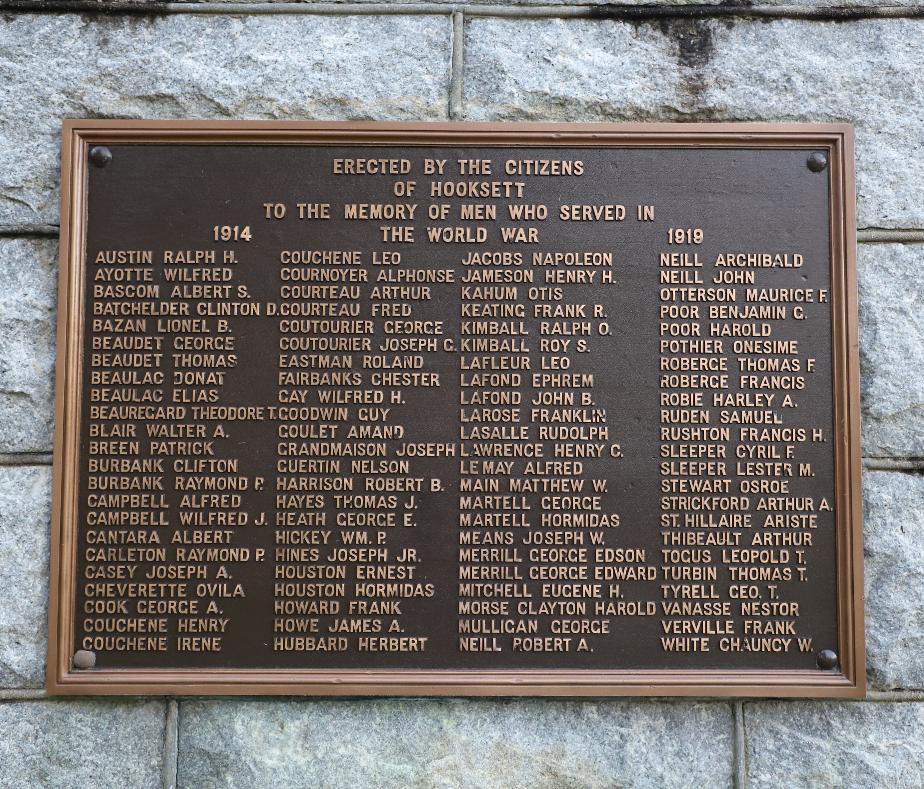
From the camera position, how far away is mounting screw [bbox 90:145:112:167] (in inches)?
122

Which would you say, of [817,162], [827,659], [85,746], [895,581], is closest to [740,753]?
[827,659]

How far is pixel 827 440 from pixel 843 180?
3.44 ft

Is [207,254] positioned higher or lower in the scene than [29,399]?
higher

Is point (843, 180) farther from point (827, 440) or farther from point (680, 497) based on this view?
point (680, 497)

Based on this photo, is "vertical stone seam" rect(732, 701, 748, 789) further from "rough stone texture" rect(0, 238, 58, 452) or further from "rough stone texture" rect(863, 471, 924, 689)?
"rough stone texture" rect(0, 238, 58, 452)

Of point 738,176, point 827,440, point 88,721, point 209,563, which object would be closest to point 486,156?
point 738,176

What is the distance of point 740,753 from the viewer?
2.98 metres

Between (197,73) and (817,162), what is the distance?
256cm

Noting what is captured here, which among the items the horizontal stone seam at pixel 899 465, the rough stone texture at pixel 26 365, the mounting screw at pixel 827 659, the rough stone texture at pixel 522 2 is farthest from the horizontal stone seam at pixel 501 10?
the mounting screw at pixel 827 659

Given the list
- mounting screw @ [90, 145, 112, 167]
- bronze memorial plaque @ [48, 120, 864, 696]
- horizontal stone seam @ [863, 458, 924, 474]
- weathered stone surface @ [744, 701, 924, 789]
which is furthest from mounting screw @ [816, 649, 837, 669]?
mounting screw @ [90, 145, 112, 167]

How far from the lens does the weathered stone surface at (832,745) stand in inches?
117

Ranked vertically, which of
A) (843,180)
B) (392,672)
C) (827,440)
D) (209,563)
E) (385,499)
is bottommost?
(392,672)

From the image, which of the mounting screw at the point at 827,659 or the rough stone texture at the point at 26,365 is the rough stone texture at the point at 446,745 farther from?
the rough stone texture at the point at 26,365

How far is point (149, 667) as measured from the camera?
295 centimetres
